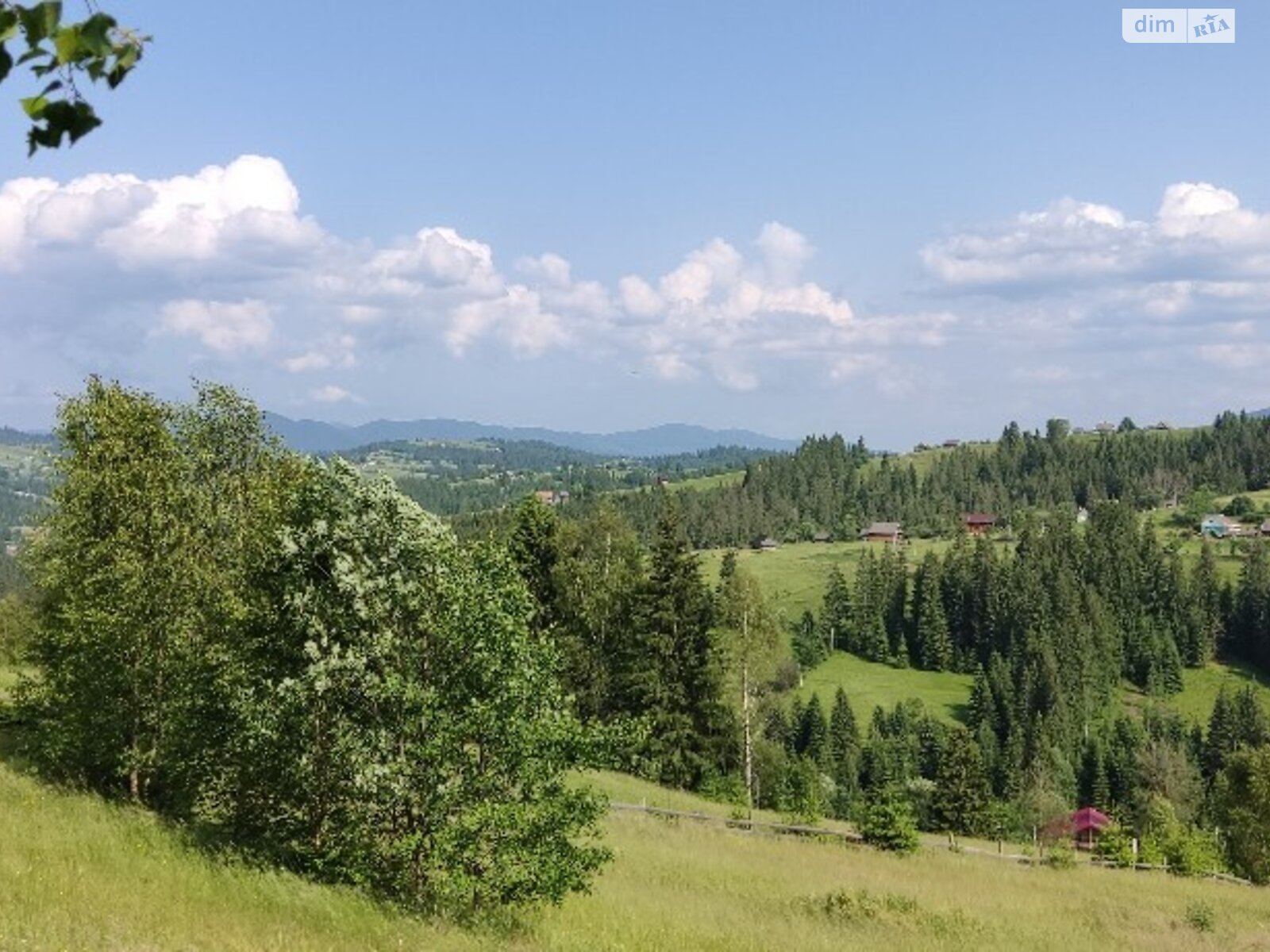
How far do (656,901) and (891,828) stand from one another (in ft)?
55.7

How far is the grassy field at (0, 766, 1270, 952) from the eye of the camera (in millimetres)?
12773

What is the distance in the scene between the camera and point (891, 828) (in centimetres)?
3622

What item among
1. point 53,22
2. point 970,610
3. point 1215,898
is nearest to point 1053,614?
point 970,610

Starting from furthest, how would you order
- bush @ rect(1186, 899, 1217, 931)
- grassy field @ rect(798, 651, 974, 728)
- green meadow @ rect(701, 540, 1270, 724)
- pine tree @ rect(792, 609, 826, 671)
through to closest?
pine tree @ rect(792, 609, 826, 671), green meadow @ rect(701, 540, 1270, 724), grassy field @ rect(798, 651, 974, 728), bush @ rect(1186, 899, 1217, 931)

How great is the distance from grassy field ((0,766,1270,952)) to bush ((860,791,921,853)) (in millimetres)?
674

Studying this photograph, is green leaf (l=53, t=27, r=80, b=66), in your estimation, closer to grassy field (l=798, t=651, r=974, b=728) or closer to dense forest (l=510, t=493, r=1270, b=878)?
dense forest (l=510, t=493, r=1270, b=878)

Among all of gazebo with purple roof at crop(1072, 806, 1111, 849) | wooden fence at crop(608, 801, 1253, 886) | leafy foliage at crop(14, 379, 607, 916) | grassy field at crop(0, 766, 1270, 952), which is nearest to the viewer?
grassy field at crop(0, 766, 1270, 952)

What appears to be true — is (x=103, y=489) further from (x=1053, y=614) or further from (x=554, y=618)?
(x=1053, y=614)

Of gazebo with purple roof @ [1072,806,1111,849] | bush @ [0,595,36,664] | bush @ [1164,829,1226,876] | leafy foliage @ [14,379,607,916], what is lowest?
gazebo with purple roof @ [1072,806,1111,849]

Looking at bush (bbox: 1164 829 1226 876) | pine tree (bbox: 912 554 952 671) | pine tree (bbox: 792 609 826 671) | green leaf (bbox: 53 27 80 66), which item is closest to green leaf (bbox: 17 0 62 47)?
green leaf (bbox: 53 27 80 66)

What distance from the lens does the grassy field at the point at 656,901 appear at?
1277cm

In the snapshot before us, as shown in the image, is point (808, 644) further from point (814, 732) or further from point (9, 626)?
point (9, 626)

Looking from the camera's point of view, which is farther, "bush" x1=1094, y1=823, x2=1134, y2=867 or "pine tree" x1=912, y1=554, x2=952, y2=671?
"pine tree" x1=912, y1=554, x2=952, y2=671

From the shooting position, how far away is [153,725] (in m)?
21.7
